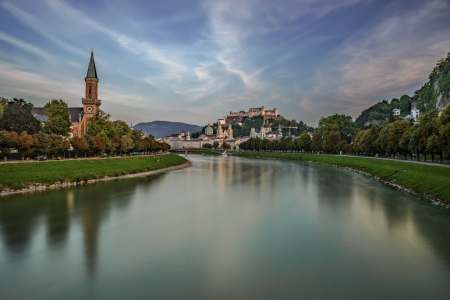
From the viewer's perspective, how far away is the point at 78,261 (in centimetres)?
1270

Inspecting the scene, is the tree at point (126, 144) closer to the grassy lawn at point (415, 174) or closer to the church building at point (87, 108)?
the church building at point (87, 108)

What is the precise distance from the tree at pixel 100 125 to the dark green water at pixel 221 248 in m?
31.7

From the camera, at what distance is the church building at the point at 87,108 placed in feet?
239

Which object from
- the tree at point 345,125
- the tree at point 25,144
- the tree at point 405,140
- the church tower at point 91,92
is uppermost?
the church tower at point 91,92

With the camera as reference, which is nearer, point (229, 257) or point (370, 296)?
point (370, 296)

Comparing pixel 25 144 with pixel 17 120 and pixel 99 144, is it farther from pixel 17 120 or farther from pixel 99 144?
pixel 99 144

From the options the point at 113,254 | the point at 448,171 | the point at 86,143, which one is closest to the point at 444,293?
the point at 113,254

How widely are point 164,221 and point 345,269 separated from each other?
1086 cm

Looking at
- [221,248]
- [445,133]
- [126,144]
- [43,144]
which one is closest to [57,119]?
[126,144]

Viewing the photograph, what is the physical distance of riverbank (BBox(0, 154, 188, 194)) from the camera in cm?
2792

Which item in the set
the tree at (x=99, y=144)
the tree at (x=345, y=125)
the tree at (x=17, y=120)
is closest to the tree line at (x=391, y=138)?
the tree at (x=345, y=125)

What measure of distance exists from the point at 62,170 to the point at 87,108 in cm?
4243

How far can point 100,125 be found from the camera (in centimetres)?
5688

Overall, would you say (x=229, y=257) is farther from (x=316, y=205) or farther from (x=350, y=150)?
(x=350, y=150)
